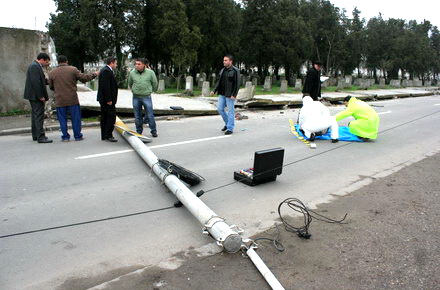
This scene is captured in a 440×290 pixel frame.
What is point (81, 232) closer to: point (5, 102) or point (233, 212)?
point (233, 212)

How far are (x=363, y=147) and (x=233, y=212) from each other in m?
5.31

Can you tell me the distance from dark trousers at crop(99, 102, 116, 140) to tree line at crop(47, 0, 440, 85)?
21178 mm

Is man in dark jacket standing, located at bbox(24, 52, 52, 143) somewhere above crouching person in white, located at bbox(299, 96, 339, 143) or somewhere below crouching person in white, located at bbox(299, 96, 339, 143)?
above

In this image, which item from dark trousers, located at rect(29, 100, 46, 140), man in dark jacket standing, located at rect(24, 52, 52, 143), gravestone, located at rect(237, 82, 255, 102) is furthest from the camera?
gravestone, located at rect(237, 82, 255, 102)

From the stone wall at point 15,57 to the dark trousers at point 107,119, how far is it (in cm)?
483

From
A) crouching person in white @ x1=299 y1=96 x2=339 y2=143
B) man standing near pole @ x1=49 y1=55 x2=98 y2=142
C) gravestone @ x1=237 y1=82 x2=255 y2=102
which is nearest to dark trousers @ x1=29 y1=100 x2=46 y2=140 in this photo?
man standing near pole @ x1=49 y1=55 x2=98 y2=142

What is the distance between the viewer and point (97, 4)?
1464 inches

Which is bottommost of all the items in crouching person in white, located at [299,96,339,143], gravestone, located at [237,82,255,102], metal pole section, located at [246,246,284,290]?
metal pole section, located at [246,246,284,290]

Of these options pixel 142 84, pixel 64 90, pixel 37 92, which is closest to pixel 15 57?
pixel 37 92

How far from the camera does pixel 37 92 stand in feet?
27.0

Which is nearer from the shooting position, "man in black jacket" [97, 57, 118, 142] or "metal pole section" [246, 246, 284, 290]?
"metal pole section" [246, 246, 284, 290]

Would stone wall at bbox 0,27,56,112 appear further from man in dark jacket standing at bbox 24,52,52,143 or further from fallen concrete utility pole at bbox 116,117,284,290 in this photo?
fallen concrete utility pole at bbox 116,117,284,290

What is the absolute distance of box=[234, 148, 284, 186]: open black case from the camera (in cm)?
547

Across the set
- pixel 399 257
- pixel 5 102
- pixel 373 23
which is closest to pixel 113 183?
pixel 399 257
